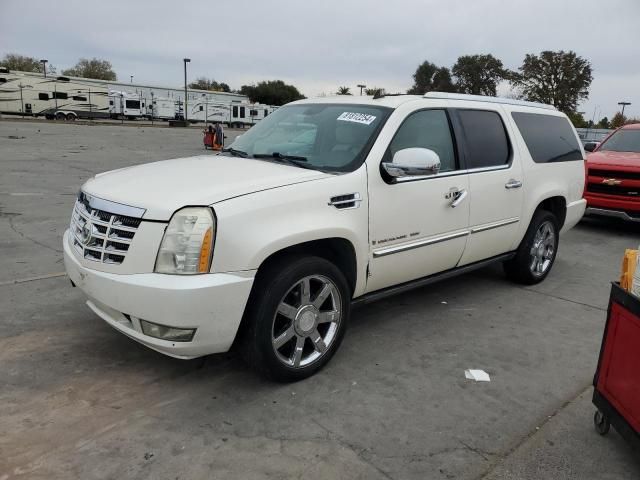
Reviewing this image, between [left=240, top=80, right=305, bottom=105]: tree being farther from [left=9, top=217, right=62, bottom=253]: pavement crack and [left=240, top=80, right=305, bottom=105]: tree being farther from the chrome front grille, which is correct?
the chrome front grille

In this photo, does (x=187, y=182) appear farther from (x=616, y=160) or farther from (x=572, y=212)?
(x=616, y=160)

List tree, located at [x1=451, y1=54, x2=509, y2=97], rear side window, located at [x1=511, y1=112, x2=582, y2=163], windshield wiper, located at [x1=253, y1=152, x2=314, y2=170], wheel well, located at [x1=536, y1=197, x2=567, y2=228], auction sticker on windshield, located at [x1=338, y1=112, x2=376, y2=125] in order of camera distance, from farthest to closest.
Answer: tree, located at [x1=451, y1=54, x2=509, y2=97] → wheel well, located at [x1=536, y1=197, x2=567, y2=228] → rear side window, located at [x1=511, y1=112, x2=582, y2=163] → auction sticker on windshield, located at [x1=338, y1=112, x2=376, y2=125] → windshield wiper, located at [x1=253, y1=152, x2=314, y2=170]

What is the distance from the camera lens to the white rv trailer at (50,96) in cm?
4231

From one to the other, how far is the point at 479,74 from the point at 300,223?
241ft

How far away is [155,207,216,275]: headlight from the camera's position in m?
2.77

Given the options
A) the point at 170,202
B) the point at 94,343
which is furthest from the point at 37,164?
the point at 170,202

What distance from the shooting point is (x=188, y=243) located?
277 cm

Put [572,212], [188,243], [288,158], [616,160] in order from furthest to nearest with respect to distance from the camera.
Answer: [616,160]
[572,212]
[288,158]
[188,243]

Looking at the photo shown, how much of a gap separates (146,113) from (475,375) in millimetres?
55591

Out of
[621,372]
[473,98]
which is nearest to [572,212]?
[473,98]

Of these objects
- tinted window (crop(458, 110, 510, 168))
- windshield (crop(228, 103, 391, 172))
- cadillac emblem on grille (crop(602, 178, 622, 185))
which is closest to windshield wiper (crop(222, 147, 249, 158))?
windshield (crop(228, 103, 391, 172))

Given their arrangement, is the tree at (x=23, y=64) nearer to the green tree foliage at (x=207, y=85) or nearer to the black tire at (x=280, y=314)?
the green tree foliage at (x=207, y=85)

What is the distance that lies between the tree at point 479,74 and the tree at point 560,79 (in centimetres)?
952

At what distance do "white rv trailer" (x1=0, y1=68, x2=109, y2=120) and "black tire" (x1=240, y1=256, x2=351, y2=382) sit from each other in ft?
154
